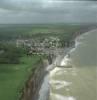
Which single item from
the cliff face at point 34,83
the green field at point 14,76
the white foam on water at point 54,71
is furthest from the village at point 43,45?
the white foam on water at point 54,71

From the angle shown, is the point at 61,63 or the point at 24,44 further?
the point at 61,63

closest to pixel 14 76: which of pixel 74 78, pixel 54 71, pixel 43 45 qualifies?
pixel 43 45

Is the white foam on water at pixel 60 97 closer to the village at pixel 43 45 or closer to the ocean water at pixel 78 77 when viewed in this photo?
the ocean water at pixel 78 77

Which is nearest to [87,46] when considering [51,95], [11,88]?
[51,95]

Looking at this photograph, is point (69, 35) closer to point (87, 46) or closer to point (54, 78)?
point (54, 78)

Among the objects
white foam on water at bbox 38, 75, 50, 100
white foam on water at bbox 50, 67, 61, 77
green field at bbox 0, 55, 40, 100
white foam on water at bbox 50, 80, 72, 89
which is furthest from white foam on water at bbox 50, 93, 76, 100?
white foam on water at bbox 50, 67, 61, 77

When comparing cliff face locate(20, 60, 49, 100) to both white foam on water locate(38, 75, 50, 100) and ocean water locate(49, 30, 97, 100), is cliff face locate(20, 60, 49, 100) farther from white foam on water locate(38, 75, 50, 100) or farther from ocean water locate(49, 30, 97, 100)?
ocean water locate(49, 30, 97, 100)
